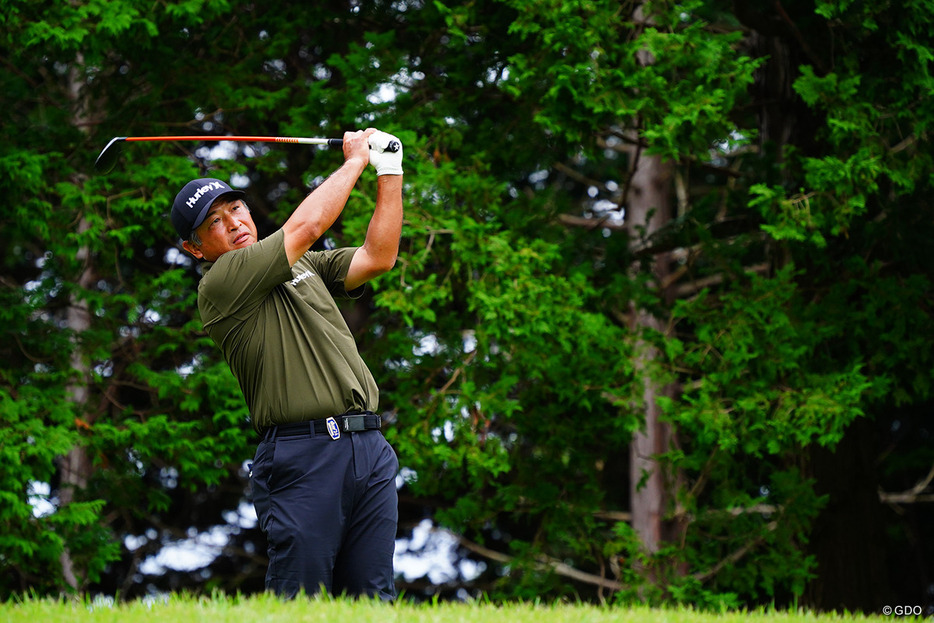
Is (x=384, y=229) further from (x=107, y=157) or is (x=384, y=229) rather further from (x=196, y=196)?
(x=107, y=157)

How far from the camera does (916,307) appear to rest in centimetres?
870

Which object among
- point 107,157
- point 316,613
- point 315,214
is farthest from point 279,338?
point 107,157

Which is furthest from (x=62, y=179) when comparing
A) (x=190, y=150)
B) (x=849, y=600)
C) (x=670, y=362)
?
(x=849, y=600)

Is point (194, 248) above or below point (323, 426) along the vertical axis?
above

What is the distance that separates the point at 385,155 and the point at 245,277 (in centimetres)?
83

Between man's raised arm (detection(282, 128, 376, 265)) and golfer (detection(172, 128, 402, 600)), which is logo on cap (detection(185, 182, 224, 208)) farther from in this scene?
man's raised arm (detection(282, 128, 376, 265))

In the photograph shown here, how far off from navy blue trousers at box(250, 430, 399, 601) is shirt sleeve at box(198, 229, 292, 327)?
1.77ft

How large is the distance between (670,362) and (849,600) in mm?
2938

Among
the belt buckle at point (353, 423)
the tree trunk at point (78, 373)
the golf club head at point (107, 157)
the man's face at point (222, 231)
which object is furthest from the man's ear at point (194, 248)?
the tree trunk at point (78, 373)

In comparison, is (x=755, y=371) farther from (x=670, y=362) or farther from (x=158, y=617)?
(x=158, y=617)

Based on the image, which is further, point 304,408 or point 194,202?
point 194,202

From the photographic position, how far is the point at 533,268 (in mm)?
8562

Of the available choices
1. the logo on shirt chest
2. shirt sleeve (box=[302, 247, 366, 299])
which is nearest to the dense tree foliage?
shirt sleeve (box=[302, 247, 366, 299])

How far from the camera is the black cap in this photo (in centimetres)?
448
